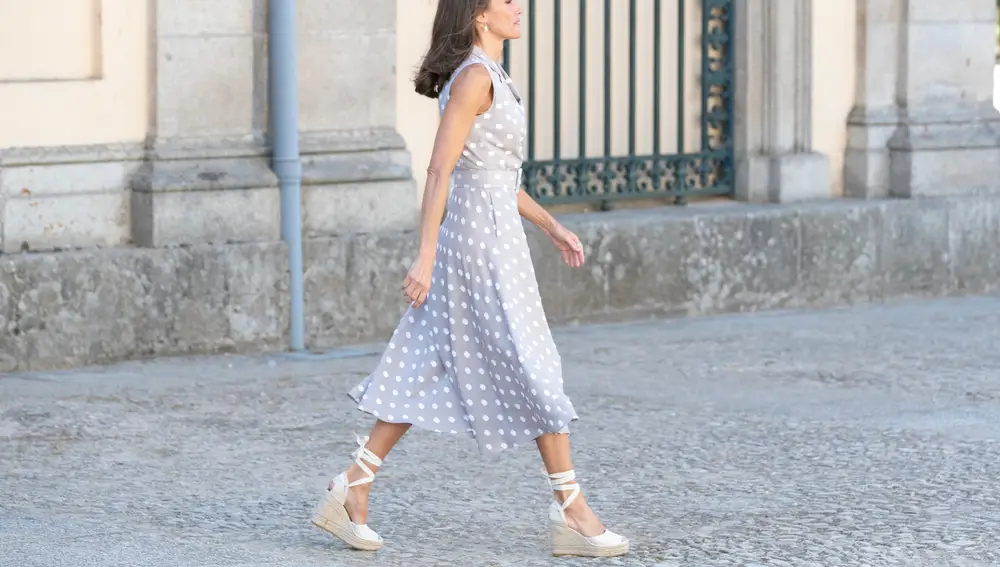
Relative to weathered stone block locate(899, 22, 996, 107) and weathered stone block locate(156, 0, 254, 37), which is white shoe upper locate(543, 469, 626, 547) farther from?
weathered stone block locate(899, 22, 996, 107)

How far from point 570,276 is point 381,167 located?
1.15 metres

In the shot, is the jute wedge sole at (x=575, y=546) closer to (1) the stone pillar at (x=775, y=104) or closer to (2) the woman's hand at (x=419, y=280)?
(2) the woman's hand at (x=419, y=280)

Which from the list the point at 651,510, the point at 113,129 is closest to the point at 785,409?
the point at 651,510

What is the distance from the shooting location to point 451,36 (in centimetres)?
Answer: 536

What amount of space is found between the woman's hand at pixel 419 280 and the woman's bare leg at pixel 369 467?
0.40m

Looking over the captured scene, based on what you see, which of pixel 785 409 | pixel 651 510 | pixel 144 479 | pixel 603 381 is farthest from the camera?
pixel 603 381

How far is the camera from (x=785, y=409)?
25.4ft

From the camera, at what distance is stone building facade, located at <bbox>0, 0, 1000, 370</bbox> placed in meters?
8.60

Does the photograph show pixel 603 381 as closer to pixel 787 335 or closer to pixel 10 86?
pixel 787 335

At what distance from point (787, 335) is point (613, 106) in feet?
5.66

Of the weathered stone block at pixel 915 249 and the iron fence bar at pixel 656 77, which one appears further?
the weathered stone block at pixel 915 249

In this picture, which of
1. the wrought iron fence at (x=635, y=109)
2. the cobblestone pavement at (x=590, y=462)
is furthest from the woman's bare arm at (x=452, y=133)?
the wrought iron fence at (x=635, y=109)

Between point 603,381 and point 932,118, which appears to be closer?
point 603,381

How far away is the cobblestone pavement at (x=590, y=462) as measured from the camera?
5520 millimetres
